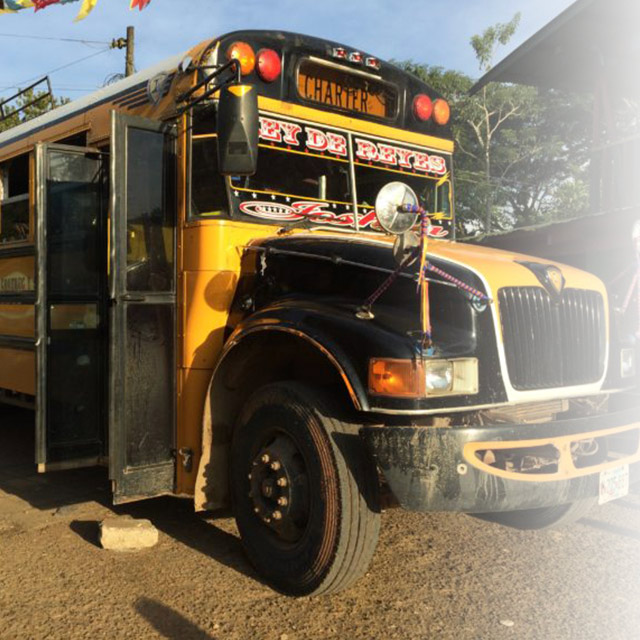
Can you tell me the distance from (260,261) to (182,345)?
0.65m

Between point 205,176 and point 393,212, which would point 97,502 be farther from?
point 393,212

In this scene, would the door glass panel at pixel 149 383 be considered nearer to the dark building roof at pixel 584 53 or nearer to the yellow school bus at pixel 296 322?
the yellow school bus at pixel 296 322

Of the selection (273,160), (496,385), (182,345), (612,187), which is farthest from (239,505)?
(612,187)

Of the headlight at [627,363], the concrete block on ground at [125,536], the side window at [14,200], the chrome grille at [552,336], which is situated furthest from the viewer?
the side window at [14,200]

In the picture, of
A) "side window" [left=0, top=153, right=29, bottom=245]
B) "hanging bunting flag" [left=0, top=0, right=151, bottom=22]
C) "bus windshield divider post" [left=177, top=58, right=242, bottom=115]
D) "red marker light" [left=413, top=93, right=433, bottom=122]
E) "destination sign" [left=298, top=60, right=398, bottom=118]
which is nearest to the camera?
"bus windshield divider post" [left=177, top=58, right=242, bottom=115]

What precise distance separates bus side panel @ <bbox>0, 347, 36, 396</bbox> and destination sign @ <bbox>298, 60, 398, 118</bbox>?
8.37 feet

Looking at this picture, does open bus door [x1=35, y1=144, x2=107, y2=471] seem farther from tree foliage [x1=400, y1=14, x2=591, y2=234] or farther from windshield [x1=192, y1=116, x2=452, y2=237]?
tree foliage [x1=400, y1=14, x2=591, y2=234]

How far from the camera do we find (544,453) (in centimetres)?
294

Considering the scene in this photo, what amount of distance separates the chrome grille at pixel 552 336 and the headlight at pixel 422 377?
0.25 m

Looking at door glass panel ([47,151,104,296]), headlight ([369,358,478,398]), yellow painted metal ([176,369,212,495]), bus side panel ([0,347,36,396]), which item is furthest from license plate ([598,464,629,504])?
bus side panel ([0,347,36,396])

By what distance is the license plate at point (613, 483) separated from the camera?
10.2 ft

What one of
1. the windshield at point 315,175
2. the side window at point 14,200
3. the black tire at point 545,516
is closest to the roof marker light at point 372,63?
the windshield at point 315,175

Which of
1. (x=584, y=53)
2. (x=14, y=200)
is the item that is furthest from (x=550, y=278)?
(x=584, y=53)

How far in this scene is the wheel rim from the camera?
10.3 ft
